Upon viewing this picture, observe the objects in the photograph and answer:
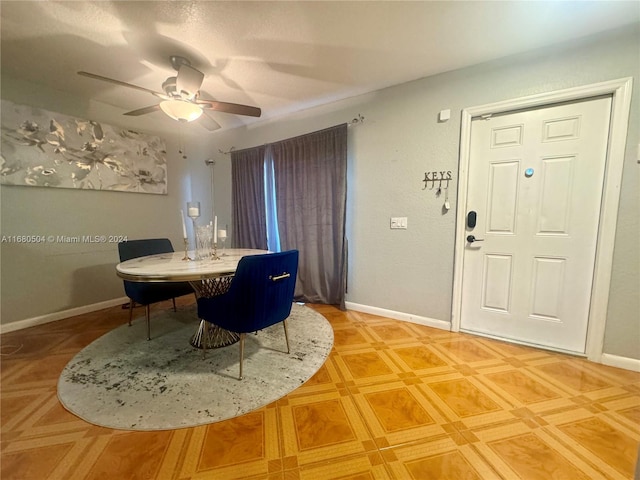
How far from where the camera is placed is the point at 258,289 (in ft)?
4.86

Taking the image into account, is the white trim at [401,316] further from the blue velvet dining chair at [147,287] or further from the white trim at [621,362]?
the blue velvet dining chair at [147,287]

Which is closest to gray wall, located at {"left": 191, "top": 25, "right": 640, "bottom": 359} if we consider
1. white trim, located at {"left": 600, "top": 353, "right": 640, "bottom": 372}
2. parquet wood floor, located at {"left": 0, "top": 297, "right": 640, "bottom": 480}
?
white trim, located at {"left": 600, "top": 353, "right": 640, "bottom": 372}

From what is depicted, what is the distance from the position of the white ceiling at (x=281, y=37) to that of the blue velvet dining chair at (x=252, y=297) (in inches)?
63.0

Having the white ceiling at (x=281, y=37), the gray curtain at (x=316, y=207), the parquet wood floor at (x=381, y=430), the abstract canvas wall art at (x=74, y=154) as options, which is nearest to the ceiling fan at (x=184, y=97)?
the white ceiling at (x=281, y=37)

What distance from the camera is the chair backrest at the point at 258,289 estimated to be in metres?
1.43

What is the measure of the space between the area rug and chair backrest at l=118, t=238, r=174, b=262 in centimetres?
72

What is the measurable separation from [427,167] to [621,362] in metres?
2.04

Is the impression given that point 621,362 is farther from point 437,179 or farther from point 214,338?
point 214,338

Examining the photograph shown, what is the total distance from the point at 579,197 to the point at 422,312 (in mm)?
1545

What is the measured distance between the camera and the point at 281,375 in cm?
162

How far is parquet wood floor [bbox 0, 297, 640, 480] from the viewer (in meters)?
1.01

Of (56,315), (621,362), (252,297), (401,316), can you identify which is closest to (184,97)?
(252,297)

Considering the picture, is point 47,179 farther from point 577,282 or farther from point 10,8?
point 577,282

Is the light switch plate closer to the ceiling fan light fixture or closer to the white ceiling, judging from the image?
the white ceiling
